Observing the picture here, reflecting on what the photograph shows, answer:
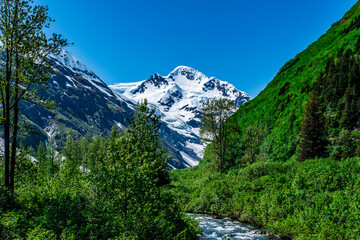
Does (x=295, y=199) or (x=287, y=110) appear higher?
(x=287, y=110)

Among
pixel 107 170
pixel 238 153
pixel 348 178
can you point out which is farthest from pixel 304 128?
pixel 107 170

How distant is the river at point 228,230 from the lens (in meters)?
18.4

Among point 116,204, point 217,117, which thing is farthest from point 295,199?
point 217,117

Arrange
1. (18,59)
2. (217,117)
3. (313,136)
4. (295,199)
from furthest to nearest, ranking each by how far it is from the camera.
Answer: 1. (217,117)
2. (313,136)
3. (295,199)
4. (18,59)

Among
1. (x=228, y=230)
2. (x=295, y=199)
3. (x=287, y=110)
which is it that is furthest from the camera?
(x=287, y=110)

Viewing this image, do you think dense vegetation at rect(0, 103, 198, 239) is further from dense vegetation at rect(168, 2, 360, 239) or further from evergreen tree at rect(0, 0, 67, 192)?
dense vegetation at rect(168, 2, 360, 239)

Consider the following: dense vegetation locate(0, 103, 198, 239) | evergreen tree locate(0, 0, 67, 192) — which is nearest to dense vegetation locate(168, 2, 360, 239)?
dense vegetation locate(0, 103, 198, 239)

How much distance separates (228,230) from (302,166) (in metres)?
11.8

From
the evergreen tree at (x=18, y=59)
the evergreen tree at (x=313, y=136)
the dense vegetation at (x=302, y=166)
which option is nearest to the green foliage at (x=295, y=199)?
the dense vegetation at (x=302, y=166)

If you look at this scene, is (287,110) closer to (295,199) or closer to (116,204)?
(295,199)

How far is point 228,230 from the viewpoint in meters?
20.4

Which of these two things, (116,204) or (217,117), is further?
(217,117)

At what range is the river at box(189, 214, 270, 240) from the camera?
18422 millimetres

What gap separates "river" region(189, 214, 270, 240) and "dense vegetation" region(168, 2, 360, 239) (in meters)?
1.19
